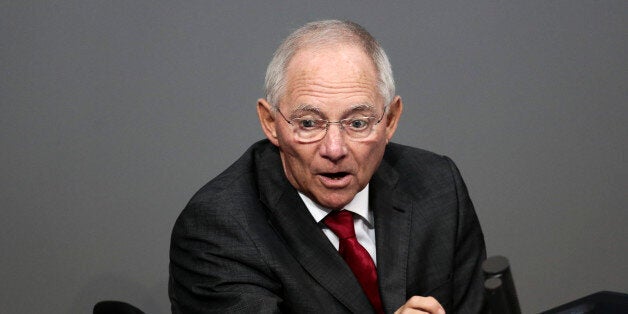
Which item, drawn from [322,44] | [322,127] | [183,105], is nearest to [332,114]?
[322,127]

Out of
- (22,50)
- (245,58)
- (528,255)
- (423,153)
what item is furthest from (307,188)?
(528,255)

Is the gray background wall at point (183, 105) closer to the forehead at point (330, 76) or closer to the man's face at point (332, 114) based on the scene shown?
the man's face at point (332, 114)

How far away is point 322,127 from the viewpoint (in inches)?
93.0

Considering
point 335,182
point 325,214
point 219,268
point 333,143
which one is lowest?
point 219,268

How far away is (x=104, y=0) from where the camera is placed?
3.46 meters

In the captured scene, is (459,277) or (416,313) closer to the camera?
(416,313)

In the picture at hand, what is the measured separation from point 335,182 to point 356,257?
0.22 meters

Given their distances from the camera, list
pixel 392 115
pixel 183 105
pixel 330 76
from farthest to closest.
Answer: pixel 183 105 < pixel 392 115 < pixel 330 76

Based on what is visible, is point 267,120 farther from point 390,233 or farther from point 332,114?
point 390,233

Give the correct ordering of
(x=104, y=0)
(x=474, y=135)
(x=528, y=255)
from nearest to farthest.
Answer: (x=104, y=0) < (x=474, y=135) < (x=528, y=255)

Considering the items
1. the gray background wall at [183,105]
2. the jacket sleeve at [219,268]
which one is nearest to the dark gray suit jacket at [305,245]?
the jacket sleeve at [219,268]

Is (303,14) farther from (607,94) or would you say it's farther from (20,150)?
(607,94)

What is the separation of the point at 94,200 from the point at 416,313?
1.85 m

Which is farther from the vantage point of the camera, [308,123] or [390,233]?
[390,233]
